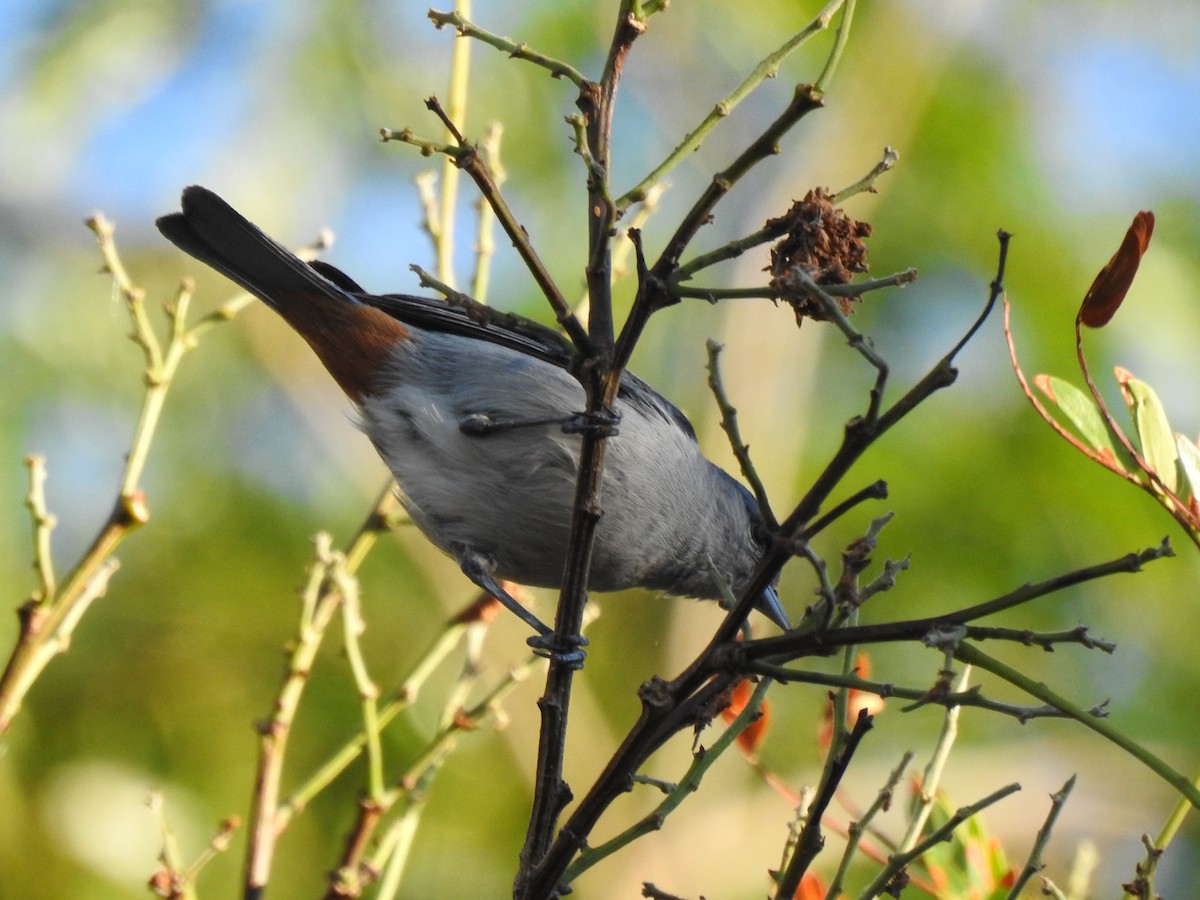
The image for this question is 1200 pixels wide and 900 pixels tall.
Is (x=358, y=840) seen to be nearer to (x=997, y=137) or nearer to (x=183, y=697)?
(x=183, y=697)

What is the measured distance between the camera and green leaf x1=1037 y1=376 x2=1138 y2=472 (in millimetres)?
2111

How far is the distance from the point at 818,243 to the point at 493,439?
1.80 metres

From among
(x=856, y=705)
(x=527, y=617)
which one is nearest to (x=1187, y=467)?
(x=856, y=705)

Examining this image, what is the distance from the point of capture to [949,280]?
838cm

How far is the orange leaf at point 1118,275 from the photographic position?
1.88 m

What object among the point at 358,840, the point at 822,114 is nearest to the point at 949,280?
the point at 822,114

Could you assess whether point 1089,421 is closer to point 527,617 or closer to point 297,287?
point 527,617

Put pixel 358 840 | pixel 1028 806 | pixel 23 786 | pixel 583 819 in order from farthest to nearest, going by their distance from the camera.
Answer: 1. pixel 1028 806
2. pixel 23 786
3. pixel 358 840
4. pixel 583 819

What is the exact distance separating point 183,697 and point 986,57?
6.88 meters

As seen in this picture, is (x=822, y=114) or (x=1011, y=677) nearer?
(x=1011, y=677)

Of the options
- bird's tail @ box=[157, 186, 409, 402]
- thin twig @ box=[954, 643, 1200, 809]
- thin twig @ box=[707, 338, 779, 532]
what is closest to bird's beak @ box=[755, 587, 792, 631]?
bird's tail @ box=[157, 186, 409, 402]

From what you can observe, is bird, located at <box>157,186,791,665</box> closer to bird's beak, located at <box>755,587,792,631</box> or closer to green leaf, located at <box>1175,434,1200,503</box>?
bird's beak, located at <box>755,587,792,631</box>

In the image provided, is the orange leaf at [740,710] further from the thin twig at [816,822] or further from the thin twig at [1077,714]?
the thin twig at [1077,714]

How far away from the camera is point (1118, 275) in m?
1.92
